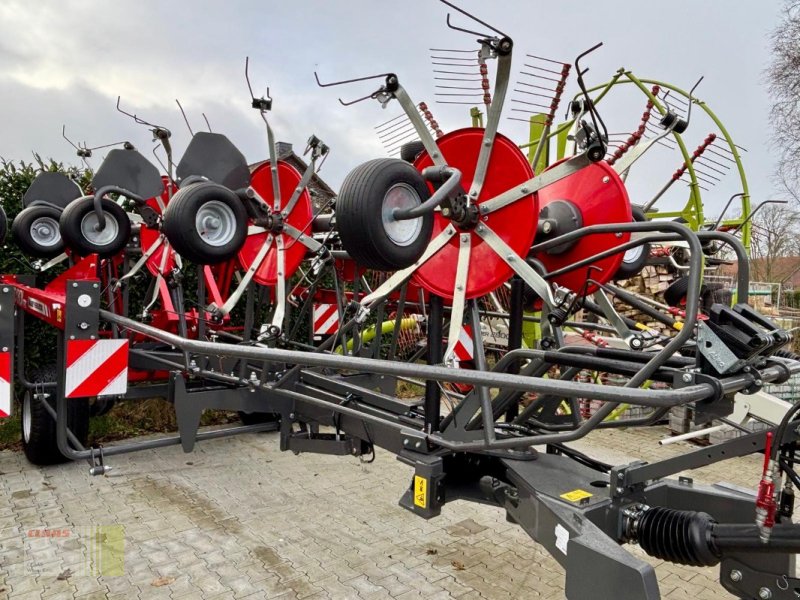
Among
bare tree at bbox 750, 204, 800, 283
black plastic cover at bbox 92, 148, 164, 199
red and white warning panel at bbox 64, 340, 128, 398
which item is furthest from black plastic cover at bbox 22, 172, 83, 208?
bare tree at bbox 750, 204, 800, 283

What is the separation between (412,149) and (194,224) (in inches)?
57.4

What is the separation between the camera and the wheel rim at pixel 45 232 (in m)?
5.39

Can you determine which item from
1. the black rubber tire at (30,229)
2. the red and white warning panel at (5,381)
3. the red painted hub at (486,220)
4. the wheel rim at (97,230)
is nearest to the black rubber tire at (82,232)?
the wheel rim at (97,230)

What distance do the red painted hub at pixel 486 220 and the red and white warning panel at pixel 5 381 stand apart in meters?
2.47

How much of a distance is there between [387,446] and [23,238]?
4.10 m

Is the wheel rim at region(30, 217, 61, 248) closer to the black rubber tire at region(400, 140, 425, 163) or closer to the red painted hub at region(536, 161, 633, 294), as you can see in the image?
the black rubber tire at region(400, 140, 425, 163)

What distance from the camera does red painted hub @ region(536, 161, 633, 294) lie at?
2.82 meters

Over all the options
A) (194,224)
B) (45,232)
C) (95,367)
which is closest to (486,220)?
(194,224)

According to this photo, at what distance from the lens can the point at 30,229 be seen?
17.6ft

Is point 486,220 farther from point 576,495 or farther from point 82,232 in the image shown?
point 82,232

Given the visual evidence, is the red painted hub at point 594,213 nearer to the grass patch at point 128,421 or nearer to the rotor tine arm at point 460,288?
the rotor tine arm at point 460,288

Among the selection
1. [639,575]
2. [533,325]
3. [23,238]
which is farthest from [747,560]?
[23,238]

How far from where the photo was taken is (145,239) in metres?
5.46

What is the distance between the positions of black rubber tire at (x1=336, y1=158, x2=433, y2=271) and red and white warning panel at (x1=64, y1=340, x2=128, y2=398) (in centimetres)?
204
